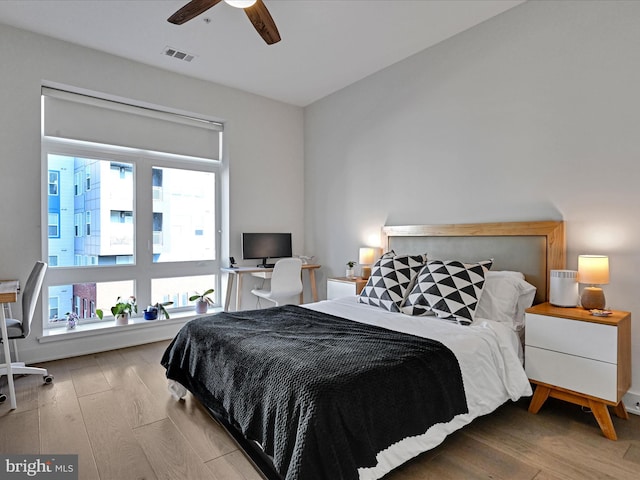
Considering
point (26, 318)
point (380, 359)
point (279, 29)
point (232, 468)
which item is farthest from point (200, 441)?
point (279, 29)

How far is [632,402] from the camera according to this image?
7.77 ft

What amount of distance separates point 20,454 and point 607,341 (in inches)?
129

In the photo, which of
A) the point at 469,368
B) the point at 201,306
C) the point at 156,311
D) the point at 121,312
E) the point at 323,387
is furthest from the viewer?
the point at 201,306

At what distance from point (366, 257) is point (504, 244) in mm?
1451

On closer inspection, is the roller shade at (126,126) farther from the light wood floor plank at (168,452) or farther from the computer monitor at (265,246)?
the light wood floor plank at (168,452)

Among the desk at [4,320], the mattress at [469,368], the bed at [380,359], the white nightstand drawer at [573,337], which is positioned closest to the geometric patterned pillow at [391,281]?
the bed at [380,359]

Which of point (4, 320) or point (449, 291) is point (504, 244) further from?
point (4, 320)

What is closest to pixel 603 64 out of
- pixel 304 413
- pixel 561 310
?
pixel 561 310

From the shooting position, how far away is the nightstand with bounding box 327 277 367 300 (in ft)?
12.4

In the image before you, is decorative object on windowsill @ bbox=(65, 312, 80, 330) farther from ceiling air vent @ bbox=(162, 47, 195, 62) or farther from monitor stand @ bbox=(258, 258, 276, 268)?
ceiling air vent @ bbox=(162, 47, 195, 62)

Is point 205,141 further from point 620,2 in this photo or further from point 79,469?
point 620,2

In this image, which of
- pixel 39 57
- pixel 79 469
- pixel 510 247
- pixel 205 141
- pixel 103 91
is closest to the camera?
pixel 79 469

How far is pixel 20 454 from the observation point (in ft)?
6.31

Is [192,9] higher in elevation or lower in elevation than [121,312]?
higher
